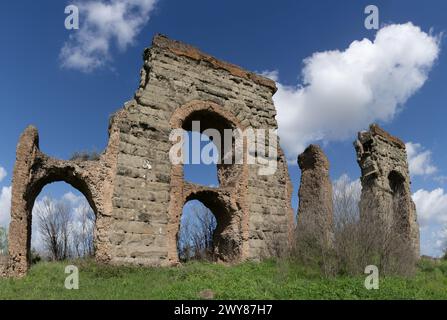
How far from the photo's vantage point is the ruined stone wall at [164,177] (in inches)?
387

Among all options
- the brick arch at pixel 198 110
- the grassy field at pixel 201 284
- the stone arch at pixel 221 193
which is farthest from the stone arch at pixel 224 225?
the brick arch at pixel 198 110

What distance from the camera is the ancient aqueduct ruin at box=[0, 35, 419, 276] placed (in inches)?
388

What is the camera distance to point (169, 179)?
10.9 metres

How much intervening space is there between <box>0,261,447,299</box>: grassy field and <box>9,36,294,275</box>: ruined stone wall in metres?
0.59

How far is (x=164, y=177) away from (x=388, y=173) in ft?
33.5

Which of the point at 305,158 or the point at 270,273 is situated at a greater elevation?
the point at 305,158

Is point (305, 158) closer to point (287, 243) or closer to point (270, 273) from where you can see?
point (287, 243)

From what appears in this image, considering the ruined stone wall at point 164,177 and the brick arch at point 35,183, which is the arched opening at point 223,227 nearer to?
the ruined stone wall at point 164,177

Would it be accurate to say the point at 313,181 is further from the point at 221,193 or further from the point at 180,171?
the point at 180,171

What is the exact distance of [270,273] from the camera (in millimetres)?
10117

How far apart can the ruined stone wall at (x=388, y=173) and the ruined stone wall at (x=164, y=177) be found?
16.2 feet

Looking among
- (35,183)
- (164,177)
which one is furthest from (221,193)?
(35,183)

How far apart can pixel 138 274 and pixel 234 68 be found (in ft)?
23.1

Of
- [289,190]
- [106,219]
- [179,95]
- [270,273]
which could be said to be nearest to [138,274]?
[106,219]
